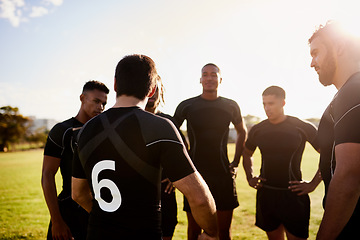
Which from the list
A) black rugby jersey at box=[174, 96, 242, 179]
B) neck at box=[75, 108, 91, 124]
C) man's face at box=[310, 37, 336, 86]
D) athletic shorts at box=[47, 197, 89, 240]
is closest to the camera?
man's face at box=[310, 37, 336, 86]

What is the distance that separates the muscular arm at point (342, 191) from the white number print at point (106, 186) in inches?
58.3

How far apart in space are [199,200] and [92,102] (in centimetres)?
256

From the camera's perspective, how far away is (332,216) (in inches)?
67.8

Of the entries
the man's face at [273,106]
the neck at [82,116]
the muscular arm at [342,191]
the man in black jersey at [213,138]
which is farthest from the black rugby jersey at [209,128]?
the muscular arm at [342,191]

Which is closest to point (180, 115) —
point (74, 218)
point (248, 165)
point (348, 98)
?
point (248, 165)

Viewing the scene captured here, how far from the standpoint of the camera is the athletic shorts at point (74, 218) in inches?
124

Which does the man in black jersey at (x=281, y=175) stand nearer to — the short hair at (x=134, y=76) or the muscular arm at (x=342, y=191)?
the muscular arm at (x=342, y=191)

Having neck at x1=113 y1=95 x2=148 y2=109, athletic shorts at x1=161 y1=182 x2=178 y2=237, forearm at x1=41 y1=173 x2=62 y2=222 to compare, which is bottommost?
athletic shorts at x1=161 y1=182 x2=178 y2=237

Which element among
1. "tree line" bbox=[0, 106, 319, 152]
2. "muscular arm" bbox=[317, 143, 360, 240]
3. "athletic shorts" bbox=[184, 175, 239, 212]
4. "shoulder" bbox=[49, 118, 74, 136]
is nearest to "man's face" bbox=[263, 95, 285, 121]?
"athletic shorts" bbox=[184, 175, 239, 212]

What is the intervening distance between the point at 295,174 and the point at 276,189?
42 centimetres

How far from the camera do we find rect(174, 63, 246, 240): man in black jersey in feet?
15.1

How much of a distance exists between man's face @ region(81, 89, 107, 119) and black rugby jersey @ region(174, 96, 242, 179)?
1818 millimetres

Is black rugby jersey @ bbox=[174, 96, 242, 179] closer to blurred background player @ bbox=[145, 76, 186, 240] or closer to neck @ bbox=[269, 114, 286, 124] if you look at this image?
neck @ bbox=[269, 114, 286, 124]

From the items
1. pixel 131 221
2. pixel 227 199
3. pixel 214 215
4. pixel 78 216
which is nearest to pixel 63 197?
pixel 78 216
